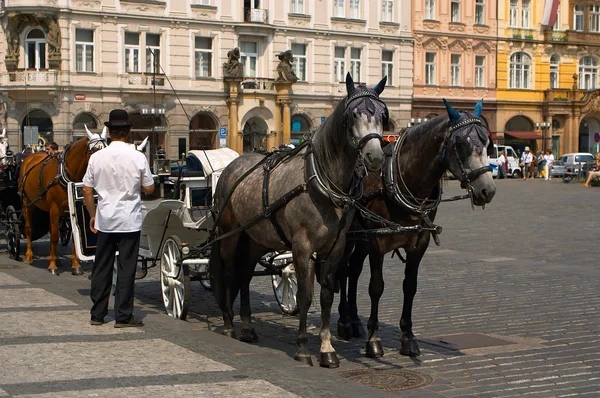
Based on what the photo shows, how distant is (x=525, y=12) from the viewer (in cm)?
5919

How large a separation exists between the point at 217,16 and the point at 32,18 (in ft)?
30.7

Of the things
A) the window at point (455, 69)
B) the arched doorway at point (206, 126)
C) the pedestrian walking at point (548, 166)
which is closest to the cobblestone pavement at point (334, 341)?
the arched doorway at point (206, 126)

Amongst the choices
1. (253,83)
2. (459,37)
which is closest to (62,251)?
(253,83)

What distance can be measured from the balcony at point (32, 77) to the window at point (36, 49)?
0.66 meters

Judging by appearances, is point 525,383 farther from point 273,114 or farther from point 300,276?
point 273,114

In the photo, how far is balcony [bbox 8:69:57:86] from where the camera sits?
42.1m

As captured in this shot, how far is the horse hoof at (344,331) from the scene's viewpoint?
895cm

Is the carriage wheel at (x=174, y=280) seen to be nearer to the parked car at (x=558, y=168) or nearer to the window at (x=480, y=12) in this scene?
the parked car at (x=558, y=168)

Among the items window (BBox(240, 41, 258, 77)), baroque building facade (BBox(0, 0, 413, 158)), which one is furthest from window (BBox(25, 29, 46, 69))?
window (BBox(240, 41, 258, 77))

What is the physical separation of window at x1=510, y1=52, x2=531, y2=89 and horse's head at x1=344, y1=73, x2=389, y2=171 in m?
53.3

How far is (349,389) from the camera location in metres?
6.41

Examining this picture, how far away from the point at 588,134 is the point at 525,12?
Answer: 31.8ft

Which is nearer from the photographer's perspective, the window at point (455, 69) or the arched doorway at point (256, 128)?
the arched doorway at point (256, 128)

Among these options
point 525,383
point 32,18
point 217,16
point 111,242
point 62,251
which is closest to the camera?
point 525,383
